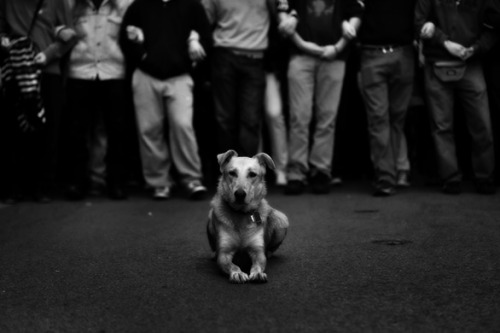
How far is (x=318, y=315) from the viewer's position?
3885 mm

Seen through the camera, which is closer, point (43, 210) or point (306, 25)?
point (43, 210)

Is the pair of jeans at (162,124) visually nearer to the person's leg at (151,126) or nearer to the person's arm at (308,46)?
the person's leg at (151,126)

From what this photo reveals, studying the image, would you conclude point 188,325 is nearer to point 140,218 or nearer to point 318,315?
point 318,315

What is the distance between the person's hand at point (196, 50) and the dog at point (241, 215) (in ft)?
12.0

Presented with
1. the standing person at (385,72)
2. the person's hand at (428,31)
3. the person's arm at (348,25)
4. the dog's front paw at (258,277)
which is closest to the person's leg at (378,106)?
the standing person at (385,72)

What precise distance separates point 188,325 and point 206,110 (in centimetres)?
640

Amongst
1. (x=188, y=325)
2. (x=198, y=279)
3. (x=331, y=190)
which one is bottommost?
(x=331, y=190)

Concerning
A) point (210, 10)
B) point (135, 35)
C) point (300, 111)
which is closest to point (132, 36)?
point (135, 35)

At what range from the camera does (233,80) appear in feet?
29.8

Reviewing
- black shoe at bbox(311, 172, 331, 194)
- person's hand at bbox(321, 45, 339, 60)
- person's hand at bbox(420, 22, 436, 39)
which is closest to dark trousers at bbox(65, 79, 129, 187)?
black shoe at bbox(311, 172, 331, 194)

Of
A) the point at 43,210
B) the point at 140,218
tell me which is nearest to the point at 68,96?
the point at 43,210

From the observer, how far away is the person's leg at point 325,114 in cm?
905

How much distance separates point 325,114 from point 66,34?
2949 mm

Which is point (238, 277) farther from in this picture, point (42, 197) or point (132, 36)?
point (132, 36)
